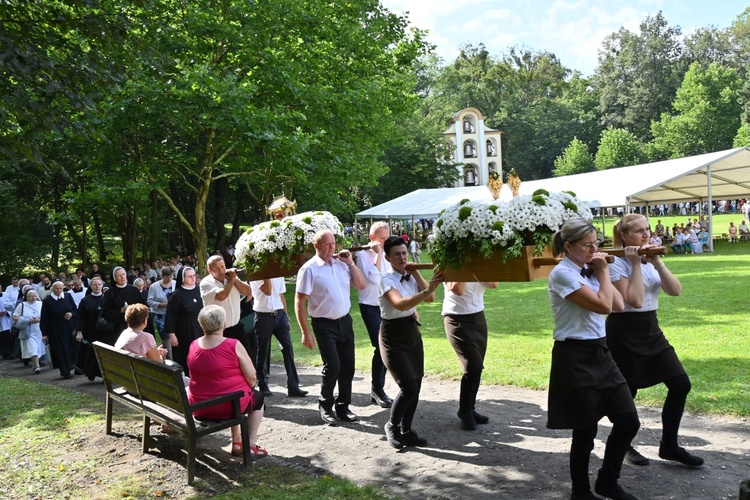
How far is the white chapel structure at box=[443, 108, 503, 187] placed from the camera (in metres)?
80.8

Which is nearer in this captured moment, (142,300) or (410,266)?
(410,266)

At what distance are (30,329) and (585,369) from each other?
39.4 ft

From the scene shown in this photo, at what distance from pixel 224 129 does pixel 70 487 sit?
14.1 metres

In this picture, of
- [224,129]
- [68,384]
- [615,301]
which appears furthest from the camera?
[224,129]

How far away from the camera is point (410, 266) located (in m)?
6.25

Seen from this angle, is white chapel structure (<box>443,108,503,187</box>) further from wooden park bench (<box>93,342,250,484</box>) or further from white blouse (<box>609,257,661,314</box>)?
white blouse (<box>609,257,661,314</box>)

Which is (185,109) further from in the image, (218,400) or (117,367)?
(218,400)

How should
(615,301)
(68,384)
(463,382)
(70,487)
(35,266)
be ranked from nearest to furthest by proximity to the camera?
1. (615,301)
2. (70,487)
3. (463,382)
4. (68,384)
5. (35,266)

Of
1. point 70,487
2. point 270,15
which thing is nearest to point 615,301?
point 70,487

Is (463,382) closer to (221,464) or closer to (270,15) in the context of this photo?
(221,464)

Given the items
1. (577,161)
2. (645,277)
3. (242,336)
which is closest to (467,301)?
(645,277)

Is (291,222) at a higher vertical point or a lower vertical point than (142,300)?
higher

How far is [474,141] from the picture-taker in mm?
81438

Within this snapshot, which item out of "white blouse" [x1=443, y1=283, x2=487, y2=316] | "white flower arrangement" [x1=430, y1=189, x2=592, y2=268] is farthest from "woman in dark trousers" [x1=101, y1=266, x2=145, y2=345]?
"white flower arrangement" [x1=430, y1=189, x2=592, y2=268]
